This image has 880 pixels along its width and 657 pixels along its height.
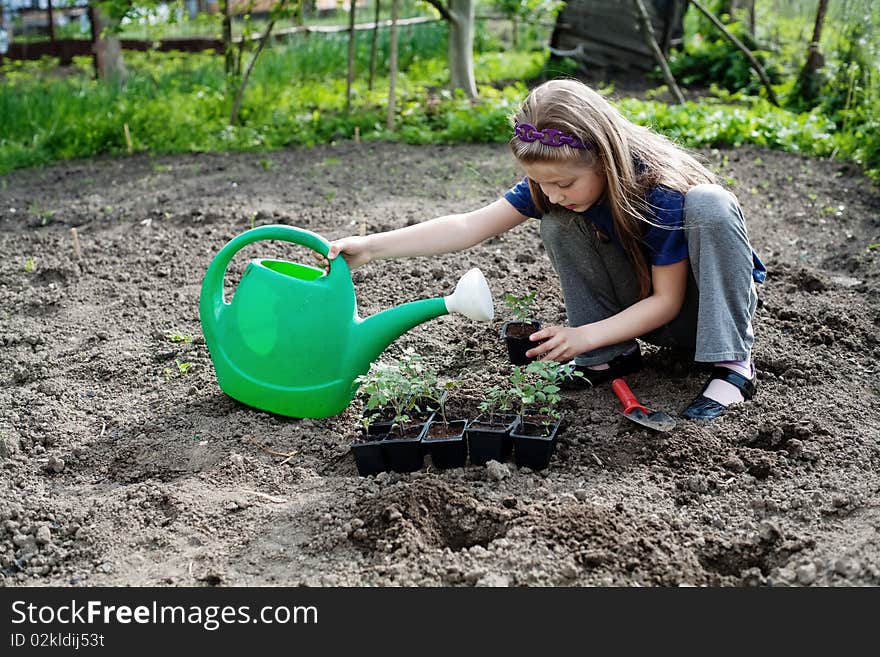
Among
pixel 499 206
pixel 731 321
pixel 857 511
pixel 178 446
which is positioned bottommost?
pixel 178 446

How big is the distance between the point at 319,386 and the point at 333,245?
0.39m

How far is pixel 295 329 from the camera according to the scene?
2.49 metres

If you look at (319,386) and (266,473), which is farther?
(319,386)

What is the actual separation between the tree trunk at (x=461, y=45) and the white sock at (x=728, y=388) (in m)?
4.33

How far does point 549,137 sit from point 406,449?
82 centimetres

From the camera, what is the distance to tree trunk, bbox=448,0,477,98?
21.0ft

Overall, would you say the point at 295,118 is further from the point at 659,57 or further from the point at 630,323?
the point at 630,323

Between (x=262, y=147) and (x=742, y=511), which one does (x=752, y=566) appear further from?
(x=262, y=147)

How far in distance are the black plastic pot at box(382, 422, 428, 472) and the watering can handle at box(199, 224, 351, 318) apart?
474mm

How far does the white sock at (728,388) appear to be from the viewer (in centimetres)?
248

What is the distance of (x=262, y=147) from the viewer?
223 inches

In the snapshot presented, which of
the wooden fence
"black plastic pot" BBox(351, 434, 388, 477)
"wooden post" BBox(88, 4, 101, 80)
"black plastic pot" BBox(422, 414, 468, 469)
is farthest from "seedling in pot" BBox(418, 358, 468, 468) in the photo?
the wooden fence
